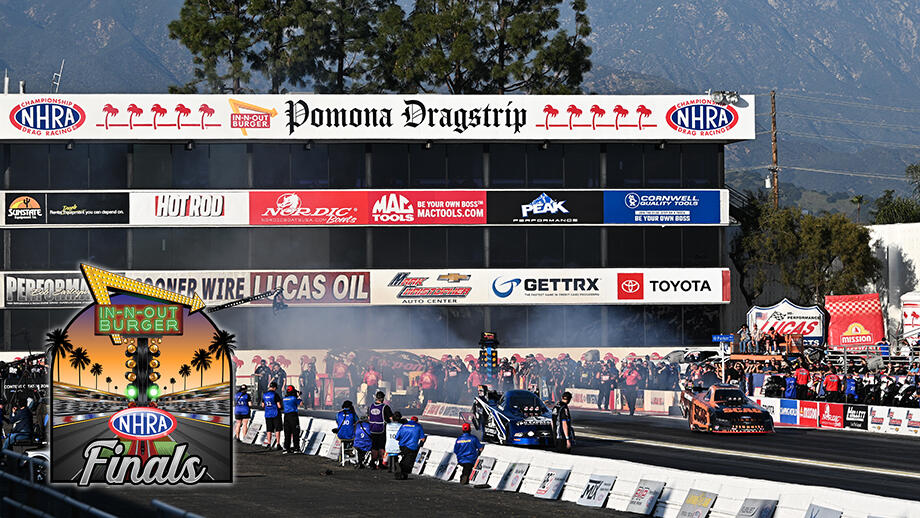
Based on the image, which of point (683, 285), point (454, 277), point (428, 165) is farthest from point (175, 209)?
point (683, 285)

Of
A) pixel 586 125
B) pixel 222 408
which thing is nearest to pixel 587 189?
pixel 586 125

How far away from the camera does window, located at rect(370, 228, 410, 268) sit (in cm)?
6606

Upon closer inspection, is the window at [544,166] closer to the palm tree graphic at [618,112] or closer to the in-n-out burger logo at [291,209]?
the palm tree graphic at [618,112]

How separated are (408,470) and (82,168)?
40333mm

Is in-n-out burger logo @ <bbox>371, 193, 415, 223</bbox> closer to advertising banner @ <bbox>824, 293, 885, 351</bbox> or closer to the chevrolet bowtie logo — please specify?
the chevrolet bowtie logo

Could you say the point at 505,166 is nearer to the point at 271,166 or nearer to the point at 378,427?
the point at 271,166

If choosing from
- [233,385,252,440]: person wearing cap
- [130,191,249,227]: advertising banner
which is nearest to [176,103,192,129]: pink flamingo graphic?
[130,191,249,227]: advertising banner

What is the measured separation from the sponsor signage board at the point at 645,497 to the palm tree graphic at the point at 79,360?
1079 centimetres

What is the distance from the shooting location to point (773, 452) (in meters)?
32.8

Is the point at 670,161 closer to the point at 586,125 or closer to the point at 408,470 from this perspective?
the point at 586,125

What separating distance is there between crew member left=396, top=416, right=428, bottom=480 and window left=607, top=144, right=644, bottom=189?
39.0 m

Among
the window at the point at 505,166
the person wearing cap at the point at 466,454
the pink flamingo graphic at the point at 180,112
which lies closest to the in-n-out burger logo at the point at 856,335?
the window at the point at 505,166

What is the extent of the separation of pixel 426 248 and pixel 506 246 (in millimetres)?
3977

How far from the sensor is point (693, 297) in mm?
67375
